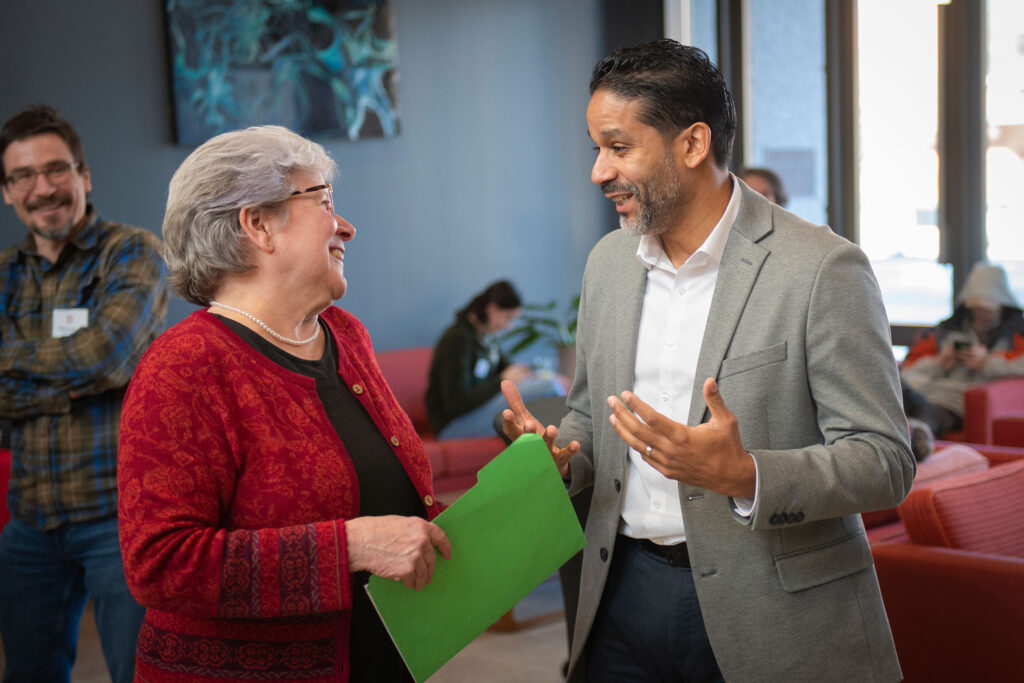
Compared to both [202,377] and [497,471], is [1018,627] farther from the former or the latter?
[202,377]

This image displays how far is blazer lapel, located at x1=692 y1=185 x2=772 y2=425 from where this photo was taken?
1.44m

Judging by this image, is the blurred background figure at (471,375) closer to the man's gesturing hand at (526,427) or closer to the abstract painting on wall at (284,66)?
the abstract painting on wall at (284,66)

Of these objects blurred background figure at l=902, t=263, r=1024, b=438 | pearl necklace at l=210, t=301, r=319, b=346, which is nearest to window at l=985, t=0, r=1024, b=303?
blurred background figure at l=902, t=263, r=1024, b=438

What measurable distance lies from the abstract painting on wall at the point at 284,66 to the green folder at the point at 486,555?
15.0ft

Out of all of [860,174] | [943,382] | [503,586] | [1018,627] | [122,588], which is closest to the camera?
[503,586]

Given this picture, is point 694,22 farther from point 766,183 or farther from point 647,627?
point 647,627

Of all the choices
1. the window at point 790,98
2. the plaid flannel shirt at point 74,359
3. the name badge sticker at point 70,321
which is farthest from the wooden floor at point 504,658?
the window at point 790,98

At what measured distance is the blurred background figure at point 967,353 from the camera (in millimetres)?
5176

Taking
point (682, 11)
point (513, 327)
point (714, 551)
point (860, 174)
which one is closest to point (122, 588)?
point (714, 551)

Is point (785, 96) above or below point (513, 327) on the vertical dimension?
above

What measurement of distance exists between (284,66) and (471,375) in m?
2.20

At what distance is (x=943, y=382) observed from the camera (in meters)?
5.27

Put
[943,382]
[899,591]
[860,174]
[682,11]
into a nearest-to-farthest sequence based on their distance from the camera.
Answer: [899,591] → [943,382] → [860,174] → [682,11]

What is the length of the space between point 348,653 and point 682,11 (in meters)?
6.84
